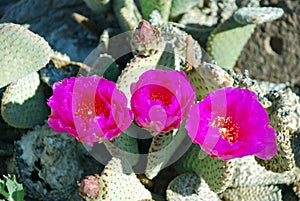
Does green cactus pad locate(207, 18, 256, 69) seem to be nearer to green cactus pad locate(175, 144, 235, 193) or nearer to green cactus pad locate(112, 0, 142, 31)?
green cactus pad locate(112, 0, 142, 31)

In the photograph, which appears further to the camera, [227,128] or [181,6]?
[181,6]

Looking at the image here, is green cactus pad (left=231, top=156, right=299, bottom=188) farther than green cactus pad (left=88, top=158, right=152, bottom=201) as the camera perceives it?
Yes

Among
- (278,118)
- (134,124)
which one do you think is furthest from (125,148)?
(278,118)

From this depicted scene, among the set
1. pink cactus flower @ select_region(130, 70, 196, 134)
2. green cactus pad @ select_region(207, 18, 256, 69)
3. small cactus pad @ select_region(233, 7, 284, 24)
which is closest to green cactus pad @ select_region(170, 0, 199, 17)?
green cactus pad @ select_region(207, 18, 256, 69)

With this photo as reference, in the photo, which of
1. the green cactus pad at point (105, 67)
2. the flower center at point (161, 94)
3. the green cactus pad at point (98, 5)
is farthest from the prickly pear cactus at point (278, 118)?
the green cactus pad at point (98, 5)

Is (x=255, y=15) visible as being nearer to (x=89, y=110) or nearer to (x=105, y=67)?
(x=105, y=67)

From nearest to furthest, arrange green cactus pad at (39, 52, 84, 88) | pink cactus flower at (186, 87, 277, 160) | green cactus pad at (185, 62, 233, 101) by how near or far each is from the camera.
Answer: pink cactus flower at (186, 87, 277, 160)
green cactus pad at (185, 62, 233, 101)
green cactus pad at (39, 52, 84, 88)

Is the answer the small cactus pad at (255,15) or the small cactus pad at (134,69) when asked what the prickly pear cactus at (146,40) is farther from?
the small cactus pad at (255,15)
